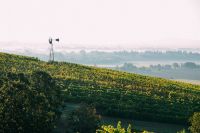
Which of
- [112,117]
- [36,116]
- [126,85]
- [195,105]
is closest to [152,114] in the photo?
[112,117]

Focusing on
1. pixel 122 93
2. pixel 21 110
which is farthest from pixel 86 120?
pixel 122 93

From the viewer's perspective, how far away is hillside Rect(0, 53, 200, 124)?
64.9 m

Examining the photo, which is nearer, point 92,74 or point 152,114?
point 152,114

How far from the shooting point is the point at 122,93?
248 ft

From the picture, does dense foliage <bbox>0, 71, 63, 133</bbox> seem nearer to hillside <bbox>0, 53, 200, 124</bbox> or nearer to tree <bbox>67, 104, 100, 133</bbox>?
tree <bbox>67, 104, 100, 133</bbox>

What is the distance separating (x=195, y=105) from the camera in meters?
74.6

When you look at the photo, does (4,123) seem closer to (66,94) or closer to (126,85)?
(66,94)

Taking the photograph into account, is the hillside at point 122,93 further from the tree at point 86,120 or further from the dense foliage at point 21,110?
the dense foliage at point 21,110

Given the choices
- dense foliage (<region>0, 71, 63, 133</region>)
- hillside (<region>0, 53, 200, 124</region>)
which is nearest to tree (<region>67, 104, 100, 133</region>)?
dense foliage (<region>0, 71, 63, 133</region>)

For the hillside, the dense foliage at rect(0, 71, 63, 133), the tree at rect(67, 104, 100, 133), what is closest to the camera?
the dense foliage at rect(0, 71, 63, 133)

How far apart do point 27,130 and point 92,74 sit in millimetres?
54548

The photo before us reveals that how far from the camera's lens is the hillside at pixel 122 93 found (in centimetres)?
6494

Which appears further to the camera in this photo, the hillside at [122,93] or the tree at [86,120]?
the hillside at [122,93]

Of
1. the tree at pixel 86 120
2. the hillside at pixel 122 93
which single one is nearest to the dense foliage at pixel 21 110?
the tree at pixel 86 120
